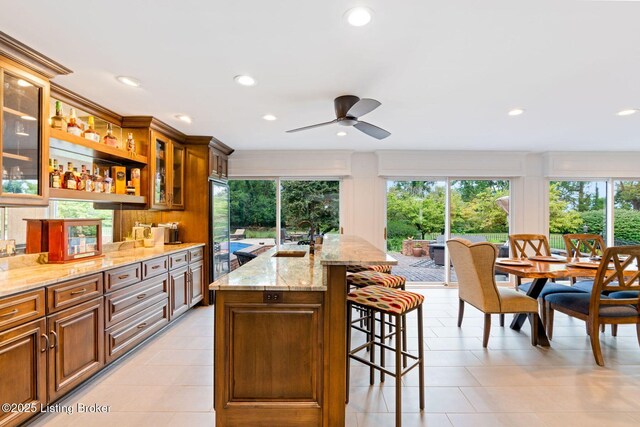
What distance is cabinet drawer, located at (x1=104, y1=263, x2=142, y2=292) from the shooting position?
2248mm

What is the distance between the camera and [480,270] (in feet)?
8.77

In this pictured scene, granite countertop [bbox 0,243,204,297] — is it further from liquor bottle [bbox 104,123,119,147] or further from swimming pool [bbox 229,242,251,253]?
swimming pool [bbox 229,242,251,253]

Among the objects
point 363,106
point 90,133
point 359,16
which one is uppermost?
point 359,16

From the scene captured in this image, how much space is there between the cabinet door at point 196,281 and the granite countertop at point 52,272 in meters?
0.92

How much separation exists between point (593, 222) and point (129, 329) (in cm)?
686

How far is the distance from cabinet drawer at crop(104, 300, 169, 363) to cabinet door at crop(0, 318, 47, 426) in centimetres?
51

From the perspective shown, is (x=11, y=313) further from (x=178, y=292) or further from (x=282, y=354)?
(x=178, y=292)

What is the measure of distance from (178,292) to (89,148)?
1.71m

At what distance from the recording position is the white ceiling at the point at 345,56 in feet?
4.89

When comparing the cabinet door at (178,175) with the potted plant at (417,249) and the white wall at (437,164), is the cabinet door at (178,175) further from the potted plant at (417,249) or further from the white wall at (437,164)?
the potted plant at (417,249)

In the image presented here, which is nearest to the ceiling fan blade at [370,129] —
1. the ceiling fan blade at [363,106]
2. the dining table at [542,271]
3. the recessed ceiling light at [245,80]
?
the ceiling fan blade at [363,106]

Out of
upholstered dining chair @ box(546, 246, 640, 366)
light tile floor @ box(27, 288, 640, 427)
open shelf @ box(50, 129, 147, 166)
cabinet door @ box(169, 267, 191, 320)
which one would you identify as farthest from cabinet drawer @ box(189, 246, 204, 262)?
upholstered dining chair @ box(546, 246, 640, 366)

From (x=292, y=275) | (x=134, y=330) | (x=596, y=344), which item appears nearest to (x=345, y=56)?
(x=292, y=275)

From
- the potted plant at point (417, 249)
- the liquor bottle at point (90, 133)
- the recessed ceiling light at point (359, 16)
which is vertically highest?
the recessed ceiling light at point (359, 16)
